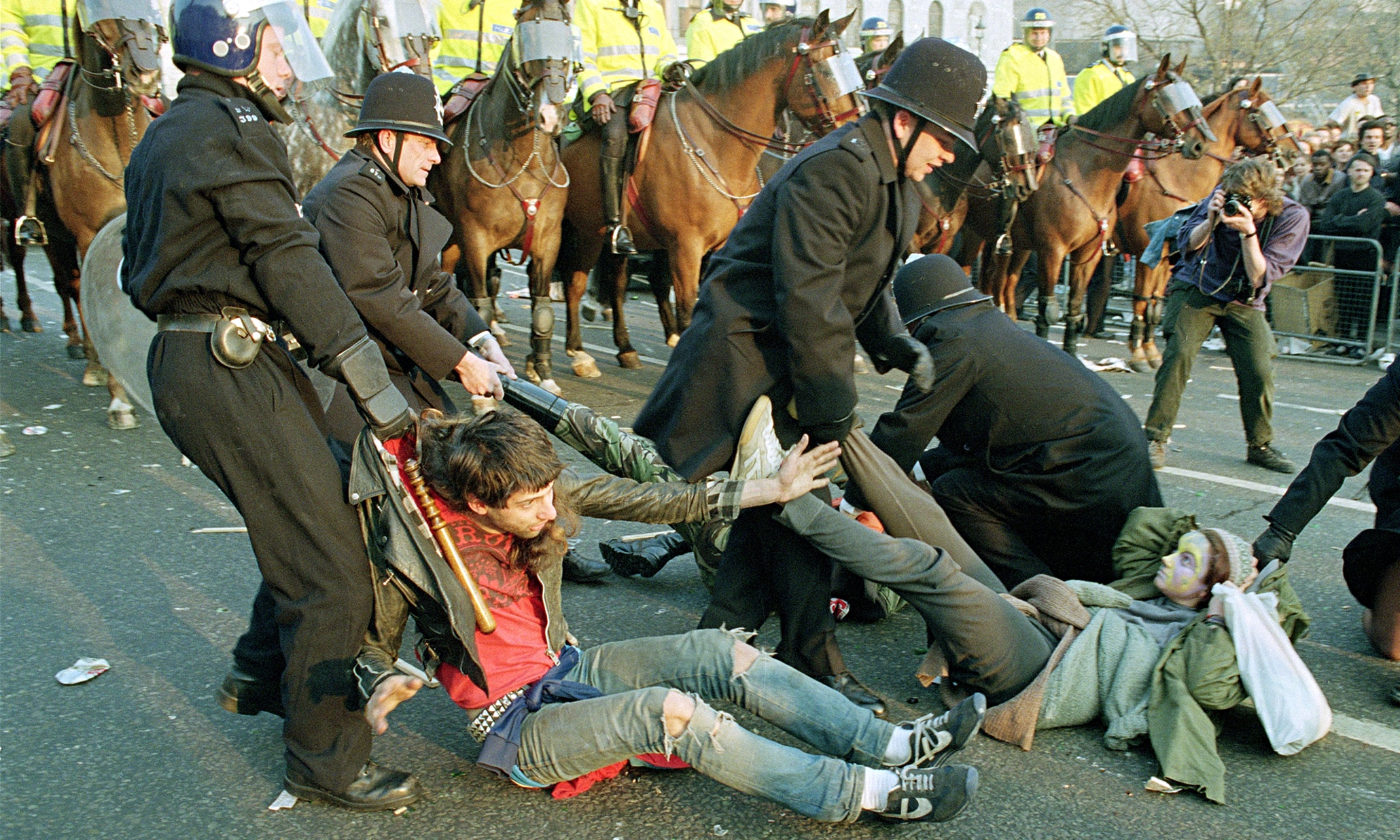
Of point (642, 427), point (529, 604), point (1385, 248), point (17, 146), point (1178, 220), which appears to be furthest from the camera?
point (1385, 248)

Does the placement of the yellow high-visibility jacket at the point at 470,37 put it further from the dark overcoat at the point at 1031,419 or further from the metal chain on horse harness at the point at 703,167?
the dark overcoat at the point at 1031,419

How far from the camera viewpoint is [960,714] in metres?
2.90

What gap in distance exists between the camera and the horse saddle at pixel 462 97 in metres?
8.05

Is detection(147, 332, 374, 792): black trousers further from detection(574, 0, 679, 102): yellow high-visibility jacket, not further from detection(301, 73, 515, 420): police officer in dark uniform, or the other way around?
detection(574, 0, 679, 102): yellow high-visibility jacket

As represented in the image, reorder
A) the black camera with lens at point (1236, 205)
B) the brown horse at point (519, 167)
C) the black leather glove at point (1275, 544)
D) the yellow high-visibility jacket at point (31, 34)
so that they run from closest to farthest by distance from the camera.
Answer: the black leather glove at point (1275, 544) < the black camera with lens at point (1236, 205) < the yellow high-visibility jacket at point (31, 34) < the brown horse at point (519, 167)

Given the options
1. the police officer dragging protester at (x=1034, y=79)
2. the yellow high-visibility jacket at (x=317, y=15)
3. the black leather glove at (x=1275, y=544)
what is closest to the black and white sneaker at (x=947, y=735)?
the black leather glove at (x=1275, y=544)

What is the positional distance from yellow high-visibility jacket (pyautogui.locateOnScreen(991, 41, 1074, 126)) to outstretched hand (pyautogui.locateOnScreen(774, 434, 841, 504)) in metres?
9.58

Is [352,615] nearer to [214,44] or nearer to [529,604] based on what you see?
[529,604]

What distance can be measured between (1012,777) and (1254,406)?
4.44 meters

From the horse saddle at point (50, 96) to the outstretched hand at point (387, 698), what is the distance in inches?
236

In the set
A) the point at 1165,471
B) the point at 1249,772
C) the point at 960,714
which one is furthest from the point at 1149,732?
the point at 1165,471

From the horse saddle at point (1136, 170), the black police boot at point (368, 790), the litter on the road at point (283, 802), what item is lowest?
the litter on the road at point (283, 802)

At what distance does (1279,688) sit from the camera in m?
3.29

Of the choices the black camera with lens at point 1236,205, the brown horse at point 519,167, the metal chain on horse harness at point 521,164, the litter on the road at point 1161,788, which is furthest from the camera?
the metal chain on horse harness at point 521,164
